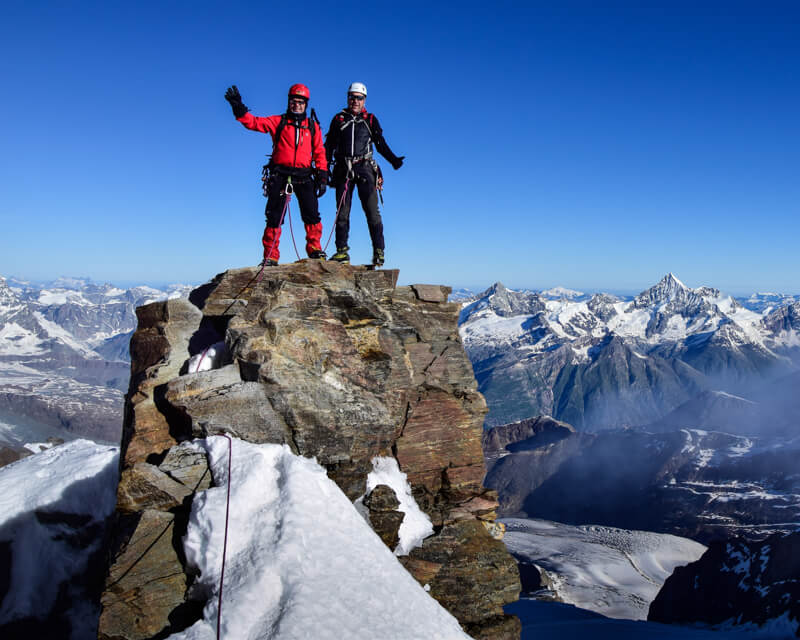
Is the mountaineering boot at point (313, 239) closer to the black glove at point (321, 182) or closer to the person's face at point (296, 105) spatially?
the black glove at point (321, 182)

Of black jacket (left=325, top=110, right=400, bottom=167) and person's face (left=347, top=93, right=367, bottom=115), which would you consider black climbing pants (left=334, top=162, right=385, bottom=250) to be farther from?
person's face (left=347, top=93, right=367, bottom=115)

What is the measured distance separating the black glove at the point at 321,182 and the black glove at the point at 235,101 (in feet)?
11.9

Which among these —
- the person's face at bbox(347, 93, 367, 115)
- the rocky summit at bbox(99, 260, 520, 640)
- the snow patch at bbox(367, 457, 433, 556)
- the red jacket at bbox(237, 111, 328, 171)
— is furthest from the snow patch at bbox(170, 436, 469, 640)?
the person's face at bbox(347, 93, 367, 115)

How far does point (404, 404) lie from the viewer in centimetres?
2075

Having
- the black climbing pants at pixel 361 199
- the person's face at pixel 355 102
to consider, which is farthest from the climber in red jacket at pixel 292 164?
the person's face at pixel 355 102

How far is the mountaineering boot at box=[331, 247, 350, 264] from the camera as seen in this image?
73.9 feet

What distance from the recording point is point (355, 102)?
22.0 meters

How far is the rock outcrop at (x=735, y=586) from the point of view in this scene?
135 m

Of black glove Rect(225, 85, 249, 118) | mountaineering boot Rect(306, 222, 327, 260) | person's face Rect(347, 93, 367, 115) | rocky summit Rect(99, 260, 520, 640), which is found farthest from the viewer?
mountaineering boot Rect(306, 222, 327, 260)

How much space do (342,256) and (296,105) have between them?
20.2ft

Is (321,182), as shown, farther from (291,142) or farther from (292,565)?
(292,565)

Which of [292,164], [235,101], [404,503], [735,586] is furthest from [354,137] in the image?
[735,586]

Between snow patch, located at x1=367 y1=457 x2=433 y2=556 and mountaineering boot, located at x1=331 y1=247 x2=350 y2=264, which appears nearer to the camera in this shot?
snow patch, located at x1=367 y1=457 x2=433 y2=556

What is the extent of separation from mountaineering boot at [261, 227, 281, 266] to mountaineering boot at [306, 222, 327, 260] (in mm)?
1268
